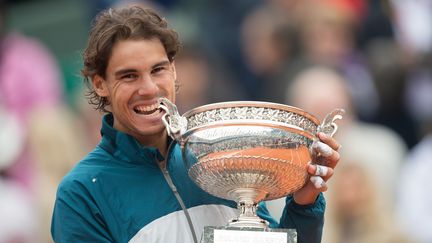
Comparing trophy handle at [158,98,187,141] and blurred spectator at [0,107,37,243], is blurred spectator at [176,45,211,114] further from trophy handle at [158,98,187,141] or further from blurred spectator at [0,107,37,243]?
trophy handle at [158,98,187,141]

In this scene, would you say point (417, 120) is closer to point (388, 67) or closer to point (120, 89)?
point (388, 67)

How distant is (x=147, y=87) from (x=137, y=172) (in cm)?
31

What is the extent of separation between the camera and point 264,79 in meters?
10.2

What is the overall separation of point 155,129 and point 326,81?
3602 millimetres

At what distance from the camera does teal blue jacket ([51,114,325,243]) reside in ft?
16.3

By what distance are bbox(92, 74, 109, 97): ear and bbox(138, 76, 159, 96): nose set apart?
168 mm

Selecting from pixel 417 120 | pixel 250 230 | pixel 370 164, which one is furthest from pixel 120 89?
pixel 417 120

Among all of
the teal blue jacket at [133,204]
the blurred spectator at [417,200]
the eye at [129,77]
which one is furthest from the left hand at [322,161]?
the blurred spectator at [417,200]

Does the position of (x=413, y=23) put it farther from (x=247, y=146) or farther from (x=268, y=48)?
(x=247, y=146)

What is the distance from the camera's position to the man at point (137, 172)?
4965mm

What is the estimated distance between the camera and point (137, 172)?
5.09 meters

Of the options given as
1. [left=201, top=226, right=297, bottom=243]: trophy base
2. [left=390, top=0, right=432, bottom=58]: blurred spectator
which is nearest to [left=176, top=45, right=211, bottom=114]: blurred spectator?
[left=390, top=0, right=432, bottom=58]: blurred spectator

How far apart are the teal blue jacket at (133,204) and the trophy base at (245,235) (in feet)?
0.87

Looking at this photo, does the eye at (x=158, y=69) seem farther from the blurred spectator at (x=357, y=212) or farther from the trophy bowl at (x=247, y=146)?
the blurred spectator at (x=357, y=212)
